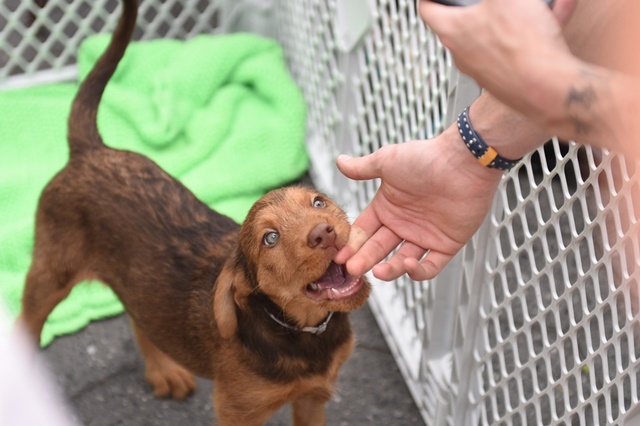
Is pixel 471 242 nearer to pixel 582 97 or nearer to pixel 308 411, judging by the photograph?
pixel 308 411

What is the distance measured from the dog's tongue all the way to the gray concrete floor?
102 centimetres

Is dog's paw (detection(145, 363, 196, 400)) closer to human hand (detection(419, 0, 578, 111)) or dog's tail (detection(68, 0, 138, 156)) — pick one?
dog's tail (detection(68, 0, 138, 156))

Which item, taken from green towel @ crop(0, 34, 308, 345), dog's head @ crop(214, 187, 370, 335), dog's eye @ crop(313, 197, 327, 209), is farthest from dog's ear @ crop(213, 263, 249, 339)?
green towel @ crop(0, 34, 308, 345)

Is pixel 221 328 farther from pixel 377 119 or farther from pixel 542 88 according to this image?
pixel 377 119

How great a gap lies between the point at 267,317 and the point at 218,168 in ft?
5.39

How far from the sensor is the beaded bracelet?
197 centimetres

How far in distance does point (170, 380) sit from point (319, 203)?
1.19 m

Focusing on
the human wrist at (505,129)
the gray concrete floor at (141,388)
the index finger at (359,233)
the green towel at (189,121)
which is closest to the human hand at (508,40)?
the human wrist at (505,129)

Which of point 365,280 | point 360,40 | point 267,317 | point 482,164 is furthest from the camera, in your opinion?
point 360,40

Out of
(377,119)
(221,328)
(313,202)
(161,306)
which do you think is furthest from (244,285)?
(377,119)

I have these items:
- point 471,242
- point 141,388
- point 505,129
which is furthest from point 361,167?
point 141,388

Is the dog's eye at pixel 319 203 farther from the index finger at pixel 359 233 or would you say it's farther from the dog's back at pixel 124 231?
the dog's back at pixel 124 231

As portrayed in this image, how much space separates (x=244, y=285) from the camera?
218 centimetres

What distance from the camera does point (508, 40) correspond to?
141cm
